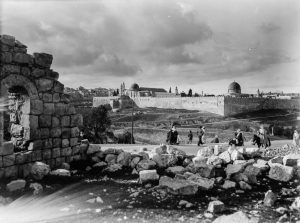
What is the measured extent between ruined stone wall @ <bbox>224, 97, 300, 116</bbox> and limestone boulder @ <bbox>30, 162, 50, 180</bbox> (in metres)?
81.0

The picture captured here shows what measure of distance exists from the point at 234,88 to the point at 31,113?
9684 centimetres

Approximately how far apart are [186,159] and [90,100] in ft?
436

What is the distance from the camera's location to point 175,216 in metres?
6.41

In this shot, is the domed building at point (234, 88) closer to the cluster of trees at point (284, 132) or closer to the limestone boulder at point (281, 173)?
the cluster of trees at point (284, 132)

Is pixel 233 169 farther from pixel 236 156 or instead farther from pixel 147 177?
pixel 147 177

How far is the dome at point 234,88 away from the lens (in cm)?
10181

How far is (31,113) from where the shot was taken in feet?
33.0

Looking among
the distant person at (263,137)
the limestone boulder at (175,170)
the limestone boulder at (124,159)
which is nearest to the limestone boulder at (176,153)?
the limestone boulder at (175,170)

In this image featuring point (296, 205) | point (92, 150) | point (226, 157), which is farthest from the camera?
point (92, 150)

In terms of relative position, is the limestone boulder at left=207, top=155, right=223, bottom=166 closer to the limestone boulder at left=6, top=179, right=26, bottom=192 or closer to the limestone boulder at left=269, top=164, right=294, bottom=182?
the limestone boulder at left=269, top=164, right=294, bottom=182

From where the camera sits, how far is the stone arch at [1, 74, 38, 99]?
9398mm

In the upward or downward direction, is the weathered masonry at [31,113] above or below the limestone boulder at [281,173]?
above

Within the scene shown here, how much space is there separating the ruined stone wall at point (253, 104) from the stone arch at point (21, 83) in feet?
265

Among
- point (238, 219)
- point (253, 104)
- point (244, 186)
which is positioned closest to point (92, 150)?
point (244, 186)
